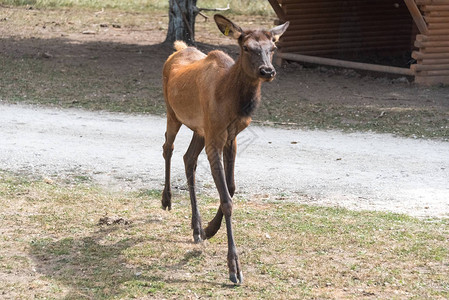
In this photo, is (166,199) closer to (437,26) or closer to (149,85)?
(149,85)

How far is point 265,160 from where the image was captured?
10.3 meters

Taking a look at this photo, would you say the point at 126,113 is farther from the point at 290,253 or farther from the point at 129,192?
the point at 290,253

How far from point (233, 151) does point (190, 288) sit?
1527mm

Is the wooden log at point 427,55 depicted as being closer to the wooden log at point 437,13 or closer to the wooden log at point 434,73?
the wooden log at point 434,73

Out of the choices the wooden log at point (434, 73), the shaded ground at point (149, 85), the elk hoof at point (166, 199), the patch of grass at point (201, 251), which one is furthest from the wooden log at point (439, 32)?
the elk hoof at point (166, 199)

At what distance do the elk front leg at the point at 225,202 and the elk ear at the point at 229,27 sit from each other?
39.9 inches

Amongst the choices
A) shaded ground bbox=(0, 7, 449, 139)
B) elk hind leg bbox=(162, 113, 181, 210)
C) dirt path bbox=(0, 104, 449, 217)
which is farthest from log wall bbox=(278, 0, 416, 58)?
elk hind leg bbox=(162, 113, 181, 210)

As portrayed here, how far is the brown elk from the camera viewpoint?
5.99 meters

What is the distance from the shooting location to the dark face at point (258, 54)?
19.0 ft

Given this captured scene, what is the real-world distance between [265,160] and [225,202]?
410 cm

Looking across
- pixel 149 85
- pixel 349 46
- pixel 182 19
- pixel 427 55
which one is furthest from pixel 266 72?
pixel 349 46

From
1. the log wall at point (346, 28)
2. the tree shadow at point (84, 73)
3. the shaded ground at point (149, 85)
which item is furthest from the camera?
the log wall at point (346, 28)

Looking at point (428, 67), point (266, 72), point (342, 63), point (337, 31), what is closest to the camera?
point (266, 72)

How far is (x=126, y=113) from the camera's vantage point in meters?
13.1
